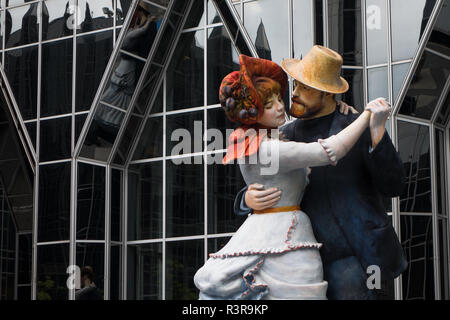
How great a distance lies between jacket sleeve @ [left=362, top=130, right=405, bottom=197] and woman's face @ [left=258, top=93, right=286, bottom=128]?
617 millimetres

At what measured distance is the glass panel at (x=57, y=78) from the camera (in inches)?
674

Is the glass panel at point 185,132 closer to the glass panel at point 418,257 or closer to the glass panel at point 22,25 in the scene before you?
the glass panel at point 22,25

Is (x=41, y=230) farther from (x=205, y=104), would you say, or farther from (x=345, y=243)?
(x=345, y=243)

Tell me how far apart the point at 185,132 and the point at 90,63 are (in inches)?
90.8

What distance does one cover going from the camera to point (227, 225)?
16.2 metres

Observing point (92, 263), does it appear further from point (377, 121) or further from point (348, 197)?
point (377, 121)

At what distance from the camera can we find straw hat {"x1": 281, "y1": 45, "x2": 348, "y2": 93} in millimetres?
5814

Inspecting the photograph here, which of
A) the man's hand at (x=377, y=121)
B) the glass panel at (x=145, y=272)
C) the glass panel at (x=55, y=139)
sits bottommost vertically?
the glass panel at (x=145, y=272)

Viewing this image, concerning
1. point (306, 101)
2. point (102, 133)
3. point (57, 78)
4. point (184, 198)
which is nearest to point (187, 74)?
point (102, 133)

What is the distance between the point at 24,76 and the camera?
57.3 feet

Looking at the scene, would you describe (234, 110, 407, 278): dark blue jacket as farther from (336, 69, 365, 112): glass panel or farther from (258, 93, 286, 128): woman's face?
(336, 69, 365, 112): glass panel

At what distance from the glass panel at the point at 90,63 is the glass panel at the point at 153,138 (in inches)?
54.9

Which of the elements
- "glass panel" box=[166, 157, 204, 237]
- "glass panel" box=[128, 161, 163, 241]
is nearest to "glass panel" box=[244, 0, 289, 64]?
"glass panel" box=[166, 157, 204, 237]

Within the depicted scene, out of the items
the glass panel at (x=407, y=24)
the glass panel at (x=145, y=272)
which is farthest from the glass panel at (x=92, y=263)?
the glass panel at (x=407, y=24)
